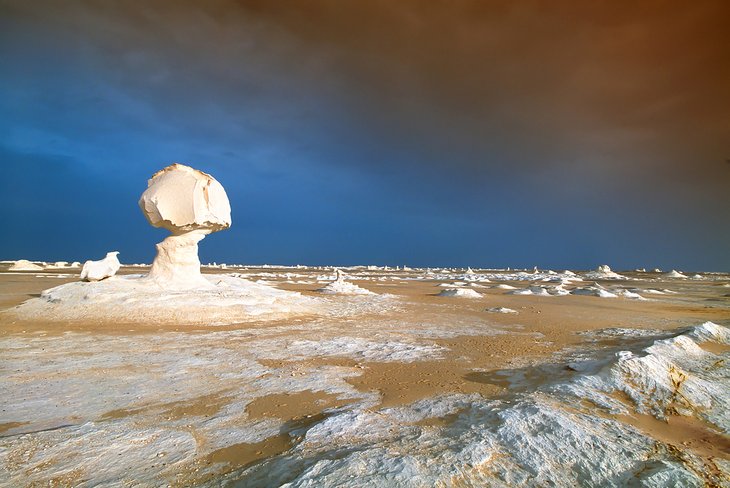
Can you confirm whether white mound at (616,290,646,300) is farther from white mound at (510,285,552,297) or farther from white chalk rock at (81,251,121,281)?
white chalk rock at (81,251,121,281)

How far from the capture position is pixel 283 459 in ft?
13.4

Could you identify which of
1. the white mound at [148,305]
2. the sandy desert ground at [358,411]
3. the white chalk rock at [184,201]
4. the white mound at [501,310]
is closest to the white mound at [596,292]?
the white mound at [501,310]

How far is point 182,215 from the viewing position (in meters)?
16.7

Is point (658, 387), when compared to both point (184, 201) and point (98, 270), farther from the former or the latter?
point (98, 270)

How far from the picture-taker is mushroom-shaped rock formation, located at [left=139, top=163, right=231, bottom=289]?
16.7 m

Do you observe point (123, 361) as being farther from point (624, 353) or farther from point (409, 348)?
point (624, 353)

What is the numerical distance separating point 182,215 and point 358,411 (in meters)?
14.2

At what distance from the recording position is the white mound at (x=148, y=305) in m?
14.3

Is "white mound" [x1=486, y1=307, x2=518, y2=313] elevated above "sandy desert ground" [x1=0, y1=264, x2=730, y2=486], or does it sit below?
above

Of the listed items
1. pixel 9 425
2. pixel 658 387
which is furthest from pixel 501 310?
pixel 9 425

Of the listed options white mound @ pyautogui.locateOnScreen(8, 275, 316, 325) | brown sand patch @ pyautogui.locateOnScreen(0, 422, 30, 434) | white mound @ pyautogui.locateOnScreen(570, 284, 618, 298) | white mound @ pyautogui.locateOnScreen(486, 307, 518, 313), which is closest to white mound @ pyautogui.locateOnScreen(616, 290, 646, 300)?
white mound @ pyautogui.locateOnScreen(570, 284, 618, 298)

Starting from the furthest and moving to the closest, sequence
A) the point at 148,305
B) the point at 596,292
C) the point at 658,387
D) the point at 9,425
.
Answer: the point at 596,292, the point at 148,305, the point at 658,387, the point at 9,425

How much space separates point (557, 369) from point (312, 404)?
515cm

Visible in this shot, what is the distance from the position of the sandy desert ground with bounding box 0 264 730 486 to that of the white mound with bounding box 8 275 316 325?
2.76 m
